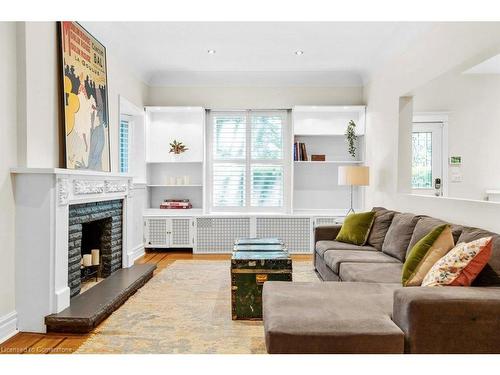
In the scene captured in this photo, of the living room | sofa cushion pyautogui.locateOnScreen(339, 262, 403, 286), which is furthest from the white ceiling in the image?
sofa cushion pyautogui.locateOnScreen(339, 262, 403, 286)

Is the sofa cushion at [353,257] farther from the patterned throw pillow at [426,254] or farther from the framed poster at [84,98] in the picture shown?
the framed poster at [84,98]

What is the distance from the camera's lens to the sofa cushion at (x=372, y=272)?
10.2ft

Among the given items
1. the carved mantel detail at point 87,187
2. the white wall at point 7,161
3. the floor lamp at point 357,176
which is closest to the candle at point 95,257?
the carved mantel detail at point 87,187

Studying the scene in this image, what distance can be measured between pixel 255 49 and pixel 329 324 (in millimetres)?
4256

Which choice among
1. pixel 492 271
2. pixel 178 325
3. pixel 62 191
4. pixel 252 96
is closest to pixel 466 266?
pixel 492 271

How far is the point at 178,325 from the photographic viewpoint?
314 cm

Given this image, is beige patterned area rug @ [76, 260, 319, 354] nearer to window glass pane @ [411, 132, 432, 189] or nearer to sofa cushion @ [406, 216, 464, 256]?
sofa cushion @ [406, 216, 464, 256]

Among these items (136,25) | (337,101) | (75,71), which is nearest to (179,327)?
(75,71)

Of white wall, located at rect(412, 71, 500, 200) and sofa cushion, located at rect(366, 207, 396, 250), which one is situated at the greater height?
white wall, located at rect(412, 71, 500, 200)

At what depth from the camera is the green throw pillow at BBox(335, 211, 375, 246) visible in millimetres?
4555

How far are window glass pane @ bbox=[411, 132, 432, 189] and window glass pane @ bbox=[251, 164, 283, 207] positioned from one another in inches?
84.1

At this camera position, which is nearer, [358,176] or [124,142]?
[358,176]

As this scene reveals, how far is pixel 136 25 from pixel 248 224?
10.6ft

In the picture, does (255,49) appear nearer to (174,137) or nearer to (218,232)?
(174,137)
